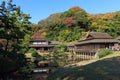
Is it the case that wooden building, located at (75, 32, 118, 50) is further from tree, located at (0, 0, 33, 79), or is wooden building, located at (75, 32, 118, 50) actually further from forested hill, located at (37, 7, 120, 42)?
tree, located at (0, 0, 33, 79)

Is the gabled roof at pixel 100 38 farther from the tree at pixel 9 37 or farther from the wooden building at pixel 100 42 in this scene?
the tree at pixel 9 37

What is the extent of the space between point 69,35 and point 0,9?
186 feet

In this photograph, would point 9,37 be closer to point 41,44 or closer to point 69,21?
point 41,44

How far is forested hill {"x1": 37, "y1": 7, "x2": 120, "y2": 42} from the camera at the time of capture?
261 ft

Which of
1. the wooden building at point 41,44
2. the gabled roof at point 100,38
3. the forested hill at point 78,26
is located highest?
the forested hill at point 78,26

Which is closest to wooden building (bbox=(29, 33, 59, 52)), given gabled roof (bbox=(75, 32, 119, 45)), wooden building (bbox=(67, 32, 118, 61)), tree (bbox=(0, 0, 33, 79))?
wooden building (bbox=(67, 32, 118, 61))

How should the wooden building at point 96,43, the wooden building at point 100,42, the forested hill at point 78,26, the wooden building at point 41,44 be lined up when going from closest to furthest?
the wooden building at point 96,43, the wooden building at point 100,42, the wooden building at point 41,44, the forested hill at point 78,26

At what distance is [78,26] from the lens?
291 ft

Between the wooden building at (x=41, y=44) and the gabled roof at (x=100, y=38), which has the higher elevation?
the gabled roof at (x=100, y=38)

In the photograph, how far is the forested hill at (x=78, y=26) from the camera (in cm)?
→ 7963

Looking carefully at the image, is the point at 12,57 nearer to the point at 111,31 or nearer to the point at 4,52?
→ the point at 4,52

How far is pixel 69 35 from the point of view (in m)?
82.7

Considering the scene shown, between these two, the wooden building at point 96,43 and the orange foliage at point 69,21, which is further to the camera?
the orange foliage at point 69,21

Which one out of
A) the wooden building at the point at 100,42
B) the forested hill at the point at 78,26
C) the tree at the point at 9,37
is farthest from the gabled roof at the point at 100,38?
the tree at the point at 9,37
